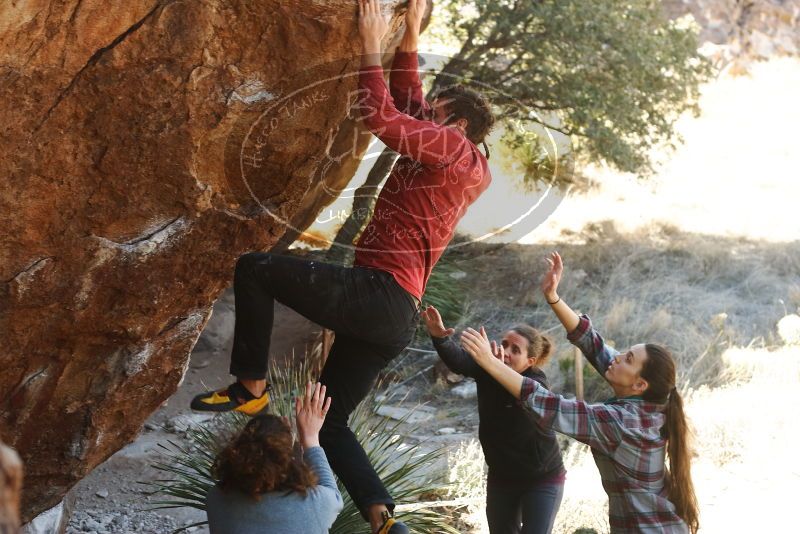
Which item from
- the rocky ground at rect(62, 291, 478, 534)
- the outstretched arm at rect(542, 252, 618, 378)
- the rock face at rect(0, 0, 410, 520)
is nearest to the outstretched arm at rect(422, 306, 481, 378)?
the outstretched arm at rect(542, 252, 618, 378)

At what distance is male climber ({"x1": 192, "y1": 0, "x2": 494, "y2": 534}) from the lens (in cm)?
388

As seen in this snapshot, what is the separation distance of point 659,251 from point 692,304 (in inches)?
65.6

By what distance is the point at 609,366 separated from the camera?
4.34 metres

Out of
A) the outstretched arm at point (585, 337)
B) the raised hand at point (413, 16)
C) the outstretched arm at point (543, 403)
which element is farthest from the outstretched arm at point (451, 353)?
the raised hand at point (413, 16)

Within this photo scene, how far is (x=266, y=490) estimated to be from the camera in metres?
3.36

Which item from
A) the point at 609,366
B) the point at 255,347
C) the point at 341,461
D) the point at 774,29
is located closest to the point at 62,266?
the point at 255,347

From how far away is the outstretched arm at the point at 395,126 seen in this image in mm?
3664

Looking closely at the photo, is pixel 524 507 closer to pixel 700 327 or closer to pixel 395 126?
pixel 395 126

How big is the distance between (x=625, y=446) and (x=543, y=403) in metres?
0.40

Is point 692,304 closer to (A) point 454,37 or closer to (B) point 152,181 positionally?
(A) point 454,37

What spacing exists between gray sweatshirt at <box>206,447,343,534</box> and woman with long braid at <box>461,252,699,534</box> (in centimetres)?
87

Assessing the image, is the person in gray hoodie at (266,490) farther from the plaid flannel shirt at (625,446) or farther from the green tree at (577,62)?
the green tree at (577,62)

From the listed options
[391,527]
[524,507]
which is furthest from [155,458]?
[391,527]

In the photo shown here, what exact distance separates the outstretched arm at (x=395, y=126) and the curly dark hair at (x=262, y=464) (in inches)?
43.4
